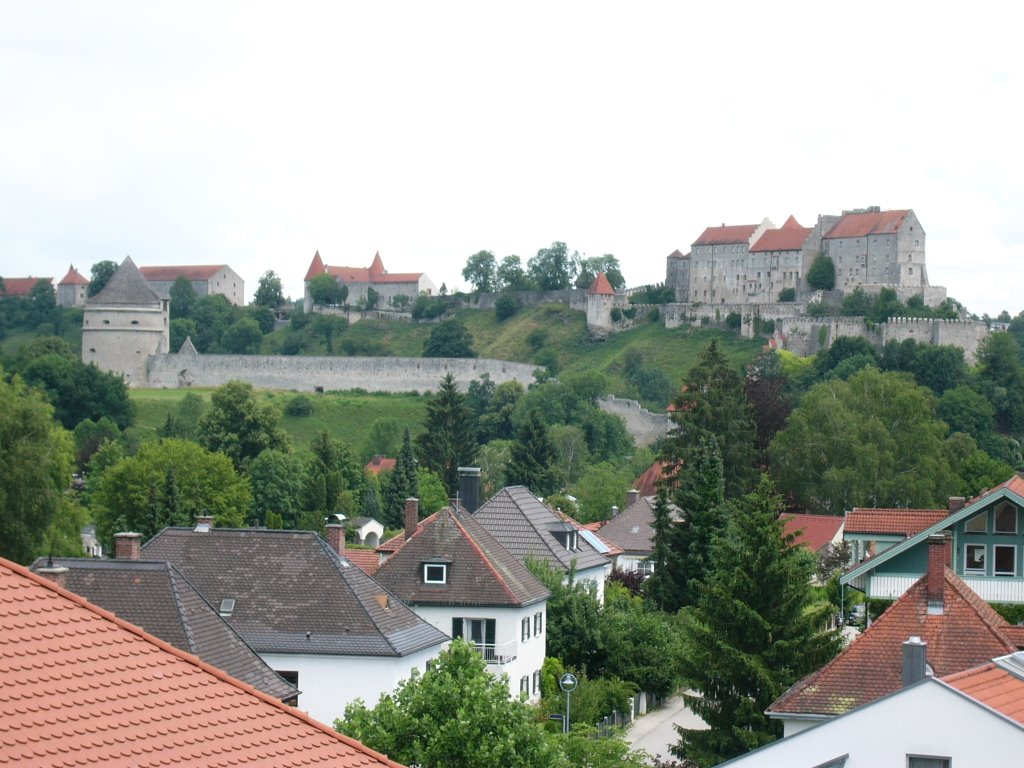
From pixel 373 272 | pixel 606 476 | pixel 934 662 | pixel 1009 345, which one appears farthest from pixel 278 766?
pixel 373 272

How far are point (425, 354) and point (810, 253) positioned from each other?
29.5 m

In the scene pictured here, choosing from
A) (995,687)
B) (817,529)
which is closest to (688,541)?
(817,529)

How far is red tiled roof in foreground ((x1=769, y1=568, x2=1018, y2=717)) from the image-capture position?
1952 cm

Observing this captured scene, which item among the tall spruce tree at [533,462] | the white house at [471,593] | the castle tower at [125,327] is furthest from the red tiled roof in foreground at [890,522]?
the castle tower at [125,327]

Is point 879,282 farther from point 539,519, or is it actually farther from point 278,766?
point 278,766

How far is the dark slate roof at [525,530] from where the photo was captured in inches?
1529

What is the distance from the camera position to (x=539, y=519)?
41.3 metres

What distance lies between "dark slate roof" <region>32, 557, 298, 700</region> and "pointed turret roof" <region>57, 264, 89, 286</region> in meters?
143

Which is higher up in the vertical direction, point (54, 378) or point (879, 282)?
point (879, 282)

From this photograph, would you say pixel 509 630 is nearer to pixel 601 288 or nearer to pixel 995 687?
pixel 995 687

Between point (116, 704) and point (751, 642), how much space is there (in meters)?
18.9

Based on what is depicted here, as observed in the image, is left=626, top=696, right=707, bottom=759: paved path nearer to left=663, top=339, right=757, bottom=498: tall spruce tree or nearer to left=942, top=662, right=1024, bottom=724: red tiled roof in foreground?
left=942, top=662, right=1024, bottom=724: red tiled roof in foreground

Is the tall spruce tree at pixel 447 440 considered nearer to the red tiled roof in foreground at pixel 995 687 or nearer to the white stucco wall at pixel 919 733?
the red tiled roof in foreground at pixel 995 687

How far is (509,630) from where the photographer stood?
32250 mm
